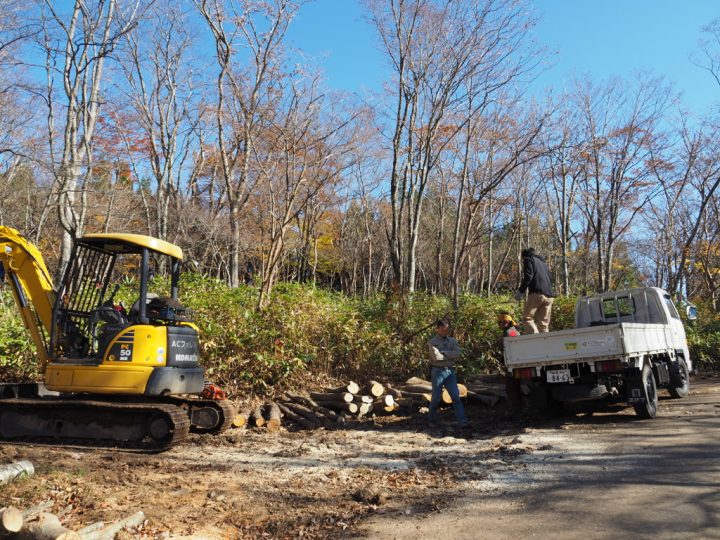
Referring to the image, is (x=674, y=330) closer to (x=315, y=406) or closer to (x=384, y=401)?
(x=384, y=401)

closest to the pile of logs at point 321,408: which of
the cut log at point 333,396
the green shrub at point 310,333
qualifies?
the cut log at point 333,396

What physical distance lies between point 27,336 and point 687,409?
38.1 ft

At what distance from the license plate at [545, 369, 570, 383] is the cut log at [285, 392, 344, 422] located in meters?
3.41

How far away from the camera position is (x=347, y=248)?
36.6 meters

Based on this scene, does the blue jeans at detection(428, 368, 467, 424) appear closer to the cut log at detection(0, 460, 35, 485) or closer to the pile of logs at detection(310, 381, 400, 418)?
the pile of logs at detection(310, 381, 400, 418)

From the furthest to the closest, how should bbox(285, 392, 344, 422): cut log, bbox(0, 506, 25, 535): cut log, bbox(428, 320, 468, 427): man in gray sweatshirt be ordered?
bbox(285, 392, 344, 422): cut log → bbox(428, 320, 468, 427): man in gray sweatshirt → bbox(0, 506, 25, 535): cut log

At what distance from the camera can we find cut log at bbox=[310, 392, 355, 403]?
31.3ft

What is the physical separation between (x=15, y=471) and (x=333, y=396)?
5.41m

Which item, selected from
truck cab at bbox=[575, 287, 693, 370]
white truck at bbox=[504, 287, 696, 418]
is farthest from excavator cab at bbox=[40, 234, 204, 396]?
truck cab at bbox=[575, 287, 693, 370]

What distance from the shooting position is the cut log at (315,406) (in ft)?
30.3

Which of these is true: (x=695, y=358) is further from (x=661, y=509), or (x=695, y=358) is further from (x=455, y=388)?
(x=661, y=509)

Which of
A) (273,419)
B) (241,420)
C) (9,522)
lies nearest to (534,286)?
(273,419)

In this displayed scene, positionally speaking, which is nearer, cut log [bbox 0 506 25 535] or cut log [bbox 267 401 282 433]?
cut log [bbox 0 506 25 535]

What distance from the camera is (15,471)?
5.06 meters
